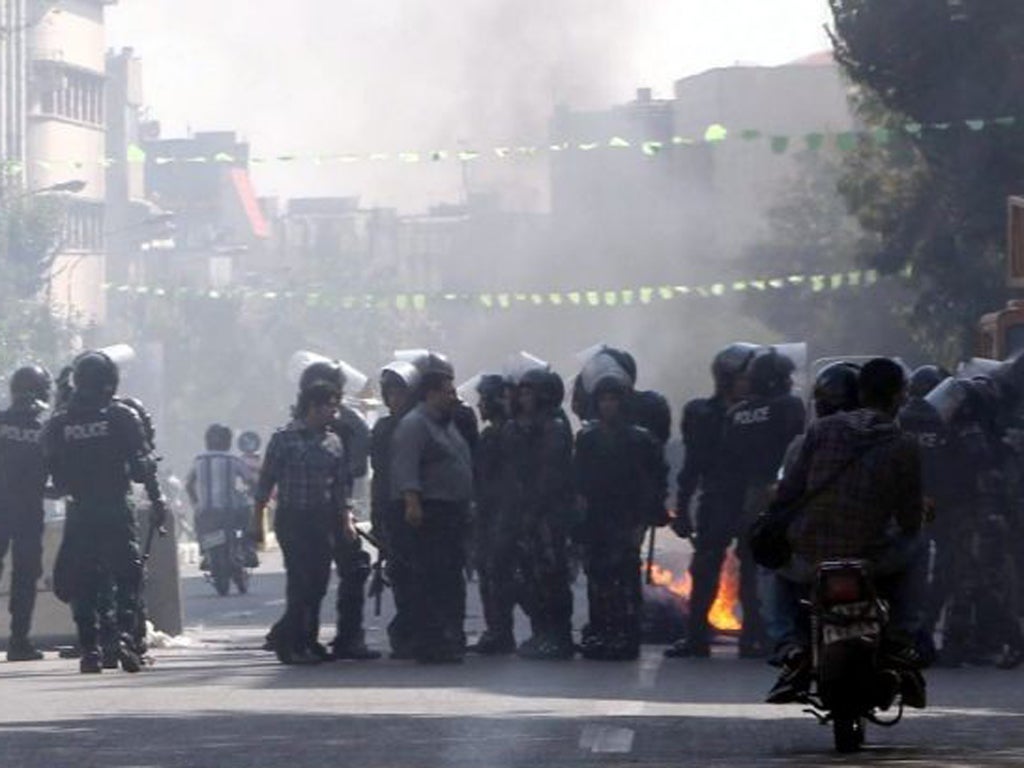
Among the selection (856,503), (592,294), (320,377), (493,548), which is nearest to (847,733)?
(856,503)

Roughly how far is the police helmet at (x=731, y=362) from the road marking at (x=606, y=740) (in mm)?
A: 6376

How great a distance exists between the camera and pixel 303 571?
22.1m

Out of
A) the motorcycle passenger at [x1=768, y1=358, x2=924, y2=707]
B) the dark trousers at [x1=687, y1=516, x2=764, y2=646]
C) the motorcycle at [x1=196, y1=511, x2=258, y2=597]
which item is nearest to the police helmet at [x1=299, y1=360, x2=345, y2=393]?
the dark trousers at [x1=687, y1=516, x2=764, y2=646]

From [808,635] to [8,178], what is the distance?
65.7m

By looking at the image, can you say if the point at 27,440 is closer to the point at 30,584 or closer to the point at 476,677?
the point at 30,584

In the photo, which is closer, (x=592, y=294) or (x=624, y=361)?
(x=624, y=361)

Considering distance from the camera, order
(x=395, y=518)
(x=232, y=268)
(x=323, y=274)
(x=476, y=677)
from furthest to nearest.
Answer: (x=232, y=268)
(x=323, y=274)
(x=395, y=518)
(x=476, y=677)

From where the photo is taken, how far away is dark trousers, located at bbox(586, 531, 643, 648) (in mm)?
22391

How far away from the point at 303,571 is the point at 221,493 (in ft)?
43.8

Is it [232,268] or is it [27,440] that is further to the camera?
[232,268]

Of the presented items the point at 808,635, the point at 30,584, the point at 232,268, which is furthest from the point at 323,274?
the point at 808,635

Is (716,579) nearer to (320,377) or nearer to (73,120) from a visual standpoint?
(320,377)

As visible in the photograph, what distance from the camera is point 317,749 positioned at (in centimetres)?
1494

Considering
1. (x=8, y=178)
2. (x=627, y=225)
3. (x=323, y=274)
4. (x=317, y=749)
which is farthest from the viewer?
(x=323, y=274)
